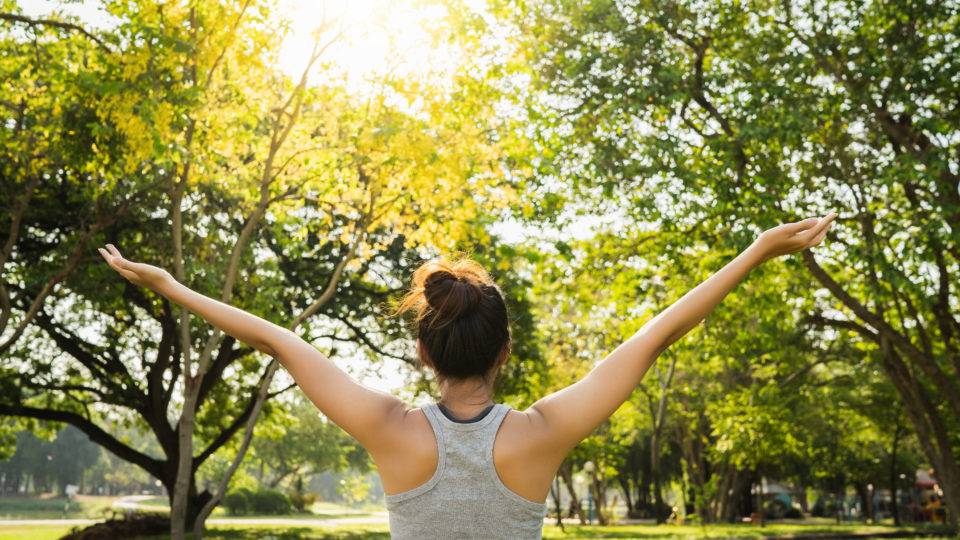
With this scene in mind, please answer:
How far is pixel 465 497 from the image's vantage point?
201 cm

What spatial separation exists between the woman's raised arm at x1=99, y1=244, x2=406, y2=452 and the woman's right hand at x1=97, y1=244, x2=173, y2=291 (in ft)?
0.24

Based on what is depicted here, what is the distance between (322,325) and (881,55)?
600 inches

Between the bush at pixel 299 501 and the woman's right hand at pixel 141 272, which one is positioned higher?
the woman's right hand at pixel 141 272

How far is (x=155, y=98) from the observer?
388 inches

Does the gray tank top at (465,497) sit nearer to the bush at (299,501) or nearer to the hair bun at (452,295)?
the hair bun at (452,295)

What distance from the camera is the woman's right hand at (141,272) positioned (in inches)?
92.4

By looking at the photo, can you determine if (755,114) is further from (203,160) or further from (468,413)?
(468,413)

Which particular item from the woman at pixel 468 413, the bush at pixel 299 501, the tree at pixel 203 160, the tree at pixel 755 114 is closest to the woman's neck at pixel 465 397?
the woman at pixel 468 413

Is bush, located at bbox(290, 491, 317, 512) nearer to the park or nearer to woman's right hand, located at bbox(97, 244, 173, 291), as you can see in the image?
the park

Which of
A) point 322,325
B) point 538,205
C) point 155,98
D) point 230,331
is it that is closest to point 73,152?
point 155,98

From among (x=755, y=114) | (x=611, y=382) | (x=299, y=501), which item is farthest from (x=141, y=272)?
(x=299, y=501)

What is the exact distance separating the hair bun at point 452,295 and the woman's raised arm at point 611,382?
0.29m

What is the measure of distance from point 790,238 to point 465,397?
0.99 metres

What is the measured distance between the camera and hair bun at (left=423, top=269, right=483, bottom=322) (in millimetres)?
2160
